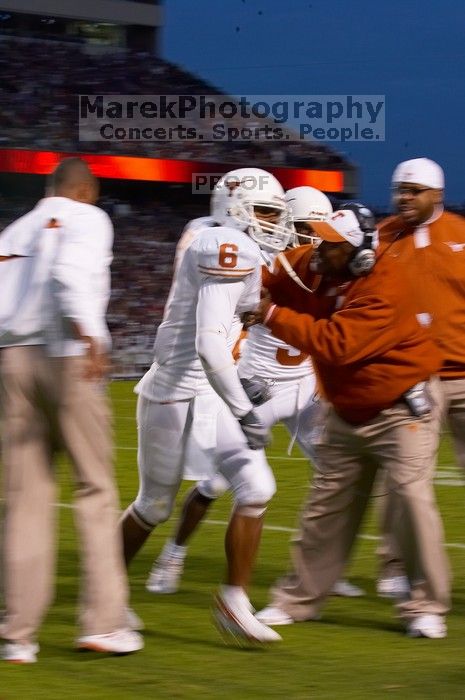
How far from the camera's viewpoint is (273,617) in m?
5.55

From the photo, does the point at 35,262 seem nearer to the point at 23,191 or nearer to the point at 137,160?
the point at 23,191

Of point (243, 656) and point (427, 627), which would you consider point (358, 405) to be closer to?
point (427, 627)

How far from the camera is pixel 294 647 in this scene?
16.9 feet

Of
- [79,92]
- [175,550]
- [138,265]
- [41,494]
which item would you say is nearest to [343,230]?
[41,494]

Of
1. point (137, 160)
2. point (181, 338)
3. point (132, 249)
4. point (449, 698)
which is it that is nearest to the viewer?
point (449, 698)

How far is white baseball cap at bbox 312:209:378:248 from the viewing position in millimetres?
5137

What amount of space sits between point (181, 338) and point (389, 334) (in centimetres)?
87

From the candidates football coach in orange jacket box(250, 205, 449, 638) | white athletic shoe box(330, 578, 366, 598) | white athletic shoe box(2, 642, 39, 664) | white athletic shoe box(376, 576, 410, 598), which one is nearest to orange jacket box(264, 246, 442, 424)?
football coach in orange jacket box(250, 205, 449, 638)

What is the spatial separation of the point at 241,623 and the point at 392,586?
4.08ft

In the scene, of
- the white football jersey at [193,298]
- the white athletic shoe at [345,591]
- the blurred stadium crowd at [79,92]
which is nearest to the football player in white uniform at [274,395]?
the white athletic shoe at [345,591]

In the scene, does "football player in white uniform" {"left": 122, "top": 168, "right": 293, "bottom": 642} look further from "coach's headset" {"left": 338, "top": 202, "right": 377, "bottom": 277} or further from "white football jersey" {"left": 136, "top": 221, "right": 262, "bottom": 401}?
"coach's headset" {"left": 338, "top": 202, "right": 377, "bottom": 277}

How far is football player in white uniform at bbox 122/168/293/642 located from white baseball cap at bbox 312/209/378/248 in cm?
27

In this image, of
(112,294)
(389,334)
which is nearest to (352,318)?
(389,334)

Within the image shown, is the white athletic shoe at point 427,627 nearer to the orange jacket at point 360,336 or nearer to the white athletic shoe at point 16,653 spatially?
the orange jacket at point 360,336
